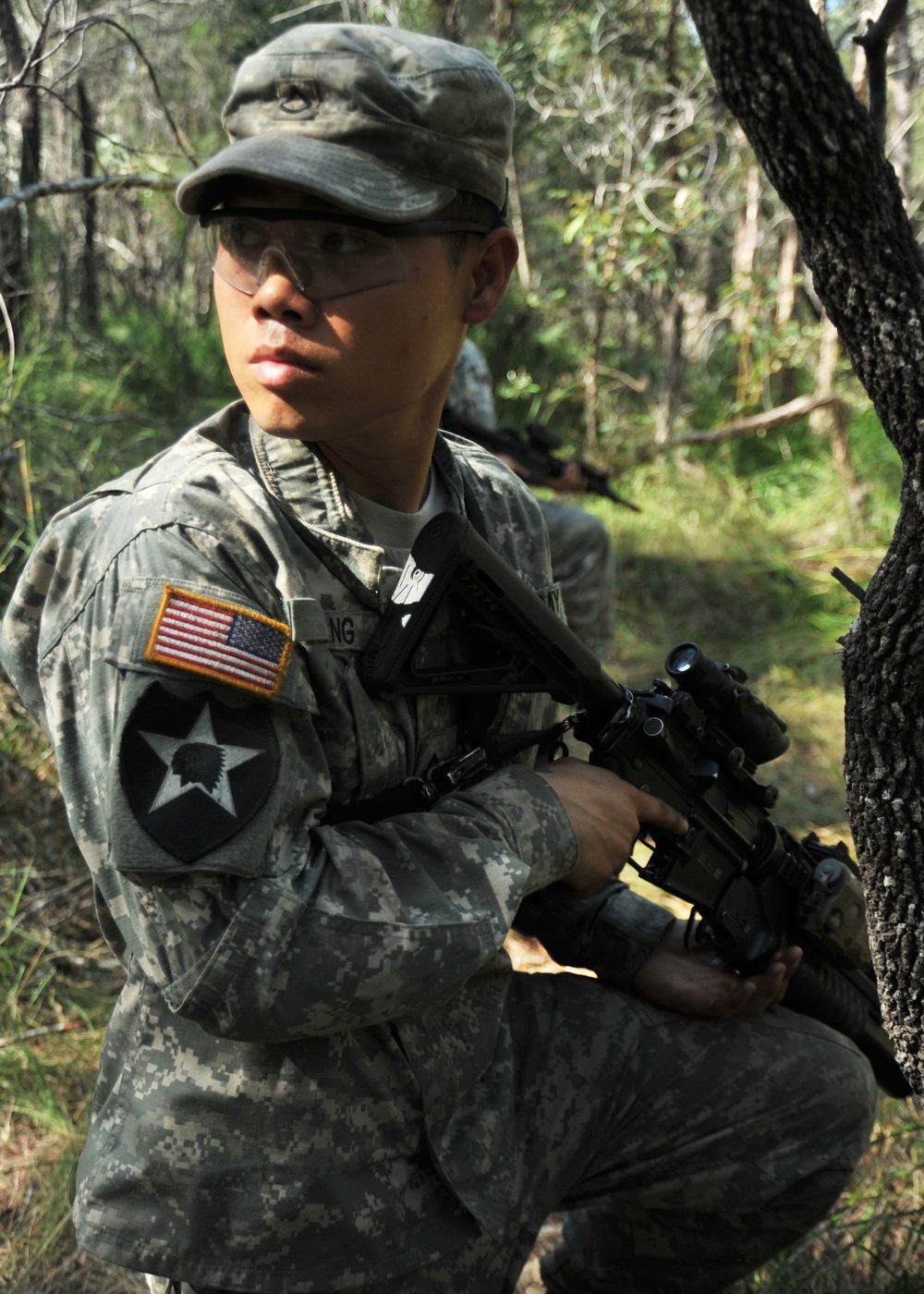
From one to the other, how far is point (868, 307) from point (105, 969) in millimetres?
2427

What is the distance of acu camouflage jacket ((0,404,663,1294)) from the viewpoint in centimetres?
132

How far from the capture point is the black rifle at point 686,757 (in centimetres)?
158

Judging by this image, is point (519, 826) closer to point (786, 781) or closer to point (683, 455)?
point (786, 781)

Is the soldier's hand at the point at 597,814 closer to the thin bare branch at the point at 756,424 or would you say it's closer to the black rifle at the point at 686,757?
the black rifle at the point at 686,757

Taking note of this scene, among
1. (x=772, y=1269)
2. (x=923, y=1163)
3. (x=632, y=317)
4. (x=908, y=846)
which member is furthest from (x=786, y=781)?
(x=632, y=317)

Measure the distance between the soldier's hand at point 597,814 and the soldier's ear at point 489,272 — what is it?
69 centimetres

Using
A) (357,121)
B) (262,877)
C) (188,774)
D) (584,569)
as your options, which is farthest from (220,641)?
(584,569)

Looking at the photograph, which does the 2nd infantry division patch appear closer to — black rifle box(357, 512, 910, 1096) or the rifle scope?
black rifle box(357, 512, 910, 1096)

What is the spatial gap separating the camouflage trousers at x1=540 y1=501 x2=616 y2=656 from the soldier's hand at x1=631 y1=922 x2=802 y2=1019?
9.43 feet

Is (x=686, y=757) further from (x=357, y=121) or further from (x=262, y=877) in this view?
(x=357, y=121)

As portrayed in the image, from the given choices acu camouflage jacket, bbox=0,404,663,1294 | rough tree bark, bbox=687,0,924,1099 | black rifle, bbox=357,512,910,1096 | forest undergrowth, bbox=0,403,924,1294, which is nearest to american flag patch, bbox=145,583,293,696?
acu camouflage jacket, bbox=0,404,663,1294

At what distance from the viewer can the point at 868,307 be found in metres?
1.31

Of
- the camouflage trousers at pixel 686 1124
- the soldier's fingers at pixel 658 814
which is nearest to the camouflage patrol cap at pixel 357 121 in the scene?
the soldier's fingers at pixel 658 814

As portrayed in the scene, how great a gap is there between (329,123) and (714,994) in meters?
1.49
